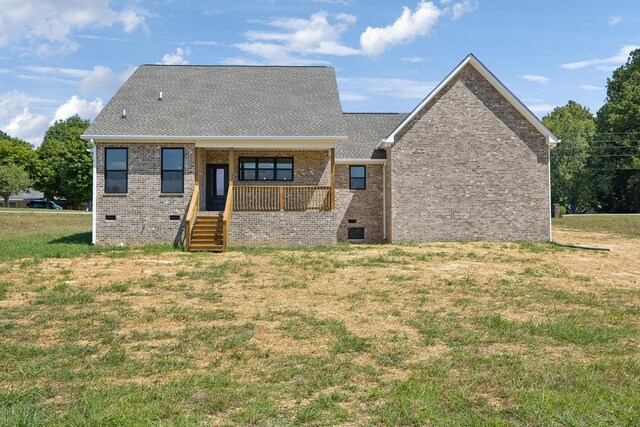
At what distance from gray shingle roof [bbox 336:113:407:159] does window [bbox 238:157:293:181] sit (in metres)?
2.72

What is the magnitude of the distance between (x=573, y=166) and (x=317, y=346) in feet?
201

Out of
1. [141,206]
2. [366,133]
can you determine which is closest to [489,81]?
[366,133]

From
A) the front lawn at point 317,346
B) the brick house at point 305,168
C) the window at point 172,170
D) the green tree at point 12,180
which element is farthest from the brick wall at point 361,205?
A: the green tree at point 12,180

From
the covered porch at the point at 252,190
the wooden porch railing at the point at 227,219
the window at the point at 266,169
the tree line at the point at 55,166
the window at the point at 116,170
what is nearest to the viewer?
the wooden porch railing at the point at 227,219

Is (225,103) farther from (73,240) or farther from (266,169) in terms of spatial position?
(73,240)

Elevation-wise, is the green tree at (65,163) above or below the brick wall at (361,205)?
above

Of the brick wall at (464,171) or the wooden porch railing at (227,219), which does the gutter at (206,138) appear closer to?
the wooden porch railing at (227,219)

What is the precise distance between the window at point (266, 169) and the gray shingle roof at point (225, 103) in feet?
5.36

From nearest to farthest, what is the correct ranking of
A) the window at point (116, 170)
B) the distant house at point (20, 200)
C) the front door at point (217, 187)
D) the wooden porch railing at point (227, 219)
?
1. the wooden porch railing at point (227, 219)
2. the window at point (116, 170)
3. the front door at point (217, 187)
4. the distant house at point (20, 200)

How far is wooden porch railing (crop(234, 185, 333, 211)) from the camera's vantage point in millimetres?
20781

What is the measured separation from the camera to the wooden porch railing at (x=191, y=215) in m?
19.3

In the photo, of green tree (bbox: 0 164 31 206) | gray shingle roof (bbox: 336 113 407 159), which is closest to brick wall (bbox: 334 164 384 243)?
gray shingle roof (bbox: 336 113 407 159)

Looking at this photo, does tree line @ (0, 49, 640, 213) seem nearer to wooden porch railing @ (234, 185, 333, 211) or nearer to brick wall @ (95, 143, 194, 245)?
wooden porch railing @ (234, 185, 333, 211)

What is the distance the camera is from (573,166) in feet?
200
